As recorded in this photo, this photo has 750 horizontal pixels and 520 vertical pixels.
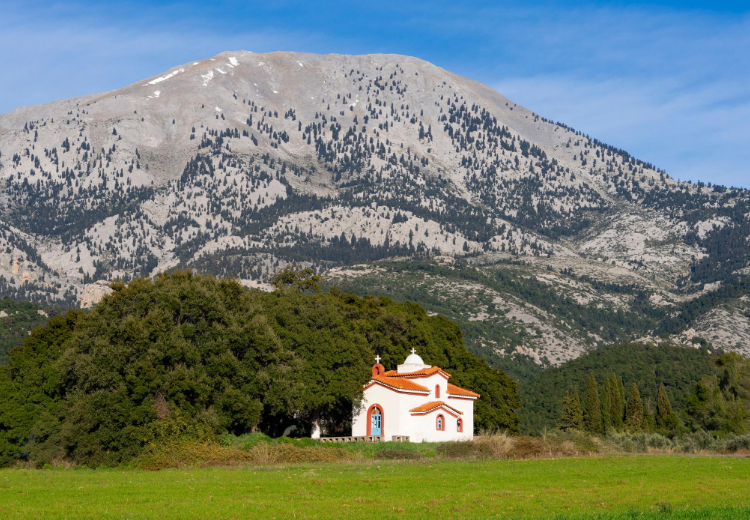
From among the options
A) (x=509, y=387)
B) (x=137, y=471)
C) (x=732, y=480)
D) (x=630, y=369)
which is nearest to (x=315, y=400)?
(x=137, y=471)

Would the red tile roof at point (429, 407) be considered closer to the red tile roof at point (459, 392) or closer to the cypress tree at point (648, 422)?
the red tile roof at point (459, 392)

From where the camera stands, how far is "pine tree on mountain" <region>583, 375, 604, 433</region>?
91688 millimetres

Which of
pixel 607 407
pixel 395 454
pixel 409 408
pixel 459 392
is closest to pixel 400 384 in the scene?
pixel 409 408

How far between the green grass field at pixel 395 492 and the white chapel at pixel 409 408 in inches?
838

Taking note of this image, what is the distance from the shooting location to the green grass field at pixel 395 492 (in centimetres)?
2659

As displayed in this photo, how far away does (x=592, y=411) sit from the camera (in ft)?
307

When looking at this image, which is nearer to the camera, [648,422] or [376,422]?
[376,422]

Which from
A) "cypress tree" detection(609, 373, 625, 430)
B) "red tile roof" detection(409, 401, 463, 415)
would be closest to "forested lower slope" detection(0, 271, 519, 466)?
"red tile roof" detection(409, 401, 463, 415)

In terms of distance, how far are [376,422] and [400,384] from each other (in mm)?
3473

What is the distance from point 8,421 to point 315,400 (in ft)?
67.6

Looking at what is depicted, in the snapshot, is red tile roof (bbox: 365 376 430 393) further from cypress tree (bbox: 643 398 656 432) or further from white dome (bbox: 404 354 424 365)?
cypress tree (bbox: 643 398 656 432)

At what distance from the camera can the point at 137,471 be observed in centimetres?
4584

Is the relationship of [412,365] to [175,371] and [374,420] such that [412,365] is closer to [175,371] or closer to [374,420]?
[374,420]

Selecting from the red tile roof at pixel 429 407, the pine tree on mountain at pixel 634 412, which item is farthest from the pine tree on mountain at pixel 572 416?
the red tile roof at pixel 429 407
